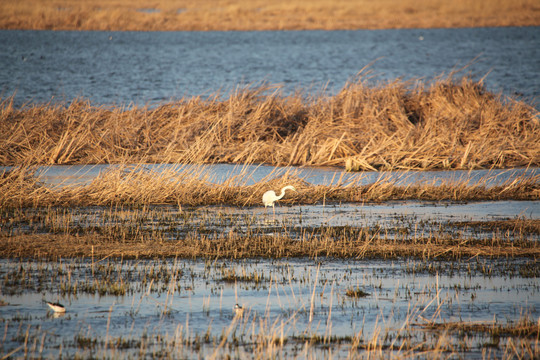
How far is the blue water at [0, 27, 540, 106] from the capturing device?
126 feet

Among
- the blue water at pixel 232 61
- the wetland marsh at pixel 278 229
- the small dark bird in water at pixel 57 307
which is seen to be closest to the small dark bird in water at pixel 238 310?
the wetland marsh at pixel 278 229

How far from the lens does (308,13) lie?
97.9 meters

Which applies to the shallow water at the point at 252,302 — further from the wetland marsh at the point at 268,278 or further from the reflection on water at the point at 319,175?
the reflection on water at the point at 319,175

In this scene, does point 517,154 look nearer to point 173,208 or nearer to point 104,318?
point 173,208

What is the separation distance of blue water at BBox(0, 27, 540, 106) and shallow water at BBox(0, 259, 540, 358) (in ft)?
51.4

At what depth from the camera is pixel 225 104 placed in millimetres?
19938

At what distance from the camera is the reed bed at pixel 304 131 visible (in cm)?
1730

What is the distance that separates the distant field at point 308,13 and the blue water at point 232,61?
5.61 feet

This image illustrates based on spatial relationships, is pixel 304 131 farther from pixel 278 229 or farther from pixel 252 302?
pixel 252 302

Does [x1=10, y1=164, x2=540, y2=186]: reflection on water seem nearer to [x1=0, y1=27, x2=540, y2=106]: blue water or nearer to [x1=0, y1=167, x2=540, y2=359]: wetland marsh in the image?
[x1=0, y1=167, x2=540, y2=359]: wetland marsh

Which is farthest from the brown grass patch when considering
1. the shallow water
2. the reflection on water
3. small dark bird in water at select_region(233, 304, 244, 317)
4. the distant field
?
the distant field

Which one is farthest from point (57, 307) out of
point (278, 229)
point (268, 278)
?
point (278, 229)

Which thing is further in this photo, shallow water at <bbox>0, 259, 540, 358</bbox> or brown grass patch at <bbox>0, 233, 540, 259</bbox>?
brown grass patch at <bbox>0, 233, 540, 259</bbox>

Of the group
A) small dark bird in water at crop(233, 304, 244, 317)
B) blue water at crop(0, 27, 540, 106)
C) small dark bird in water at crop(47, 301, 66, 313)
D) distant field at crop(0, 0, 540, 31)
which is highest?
distant field at crop(0, 0, 540, 31)
